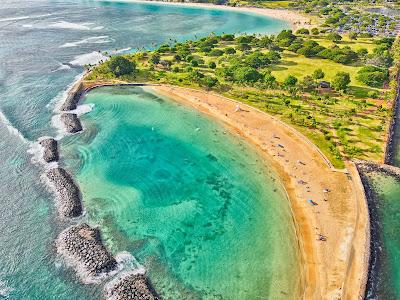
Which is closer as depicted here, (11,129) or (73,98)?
(11,129)

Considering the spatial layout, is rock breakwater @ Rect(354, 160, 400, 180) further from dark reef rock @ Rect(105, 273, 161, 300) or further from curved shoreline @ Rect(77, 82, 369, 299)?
dark reef rock @ Rect(105, 273, 161, 300)

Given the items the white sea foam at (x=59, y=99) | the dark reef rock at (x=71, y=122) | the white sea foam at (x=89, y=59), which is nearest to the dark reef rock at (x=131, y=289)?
the dark reef rock at (x=71, y=122)

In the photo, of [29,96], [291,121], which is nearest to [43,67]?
[29,96]

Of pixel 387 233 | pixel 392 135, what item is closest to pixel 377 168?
pixel 392 135

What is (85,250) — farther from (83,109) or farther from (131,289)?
(83,109)

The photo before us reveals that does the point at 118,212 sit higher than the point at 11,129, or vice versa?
the point at 118,212

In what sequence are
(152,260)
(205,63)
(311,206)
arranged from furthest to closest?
(205,63), (311,206), (152,260)

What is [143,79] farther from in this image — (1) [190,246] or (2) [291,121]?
(1) [190,246]
